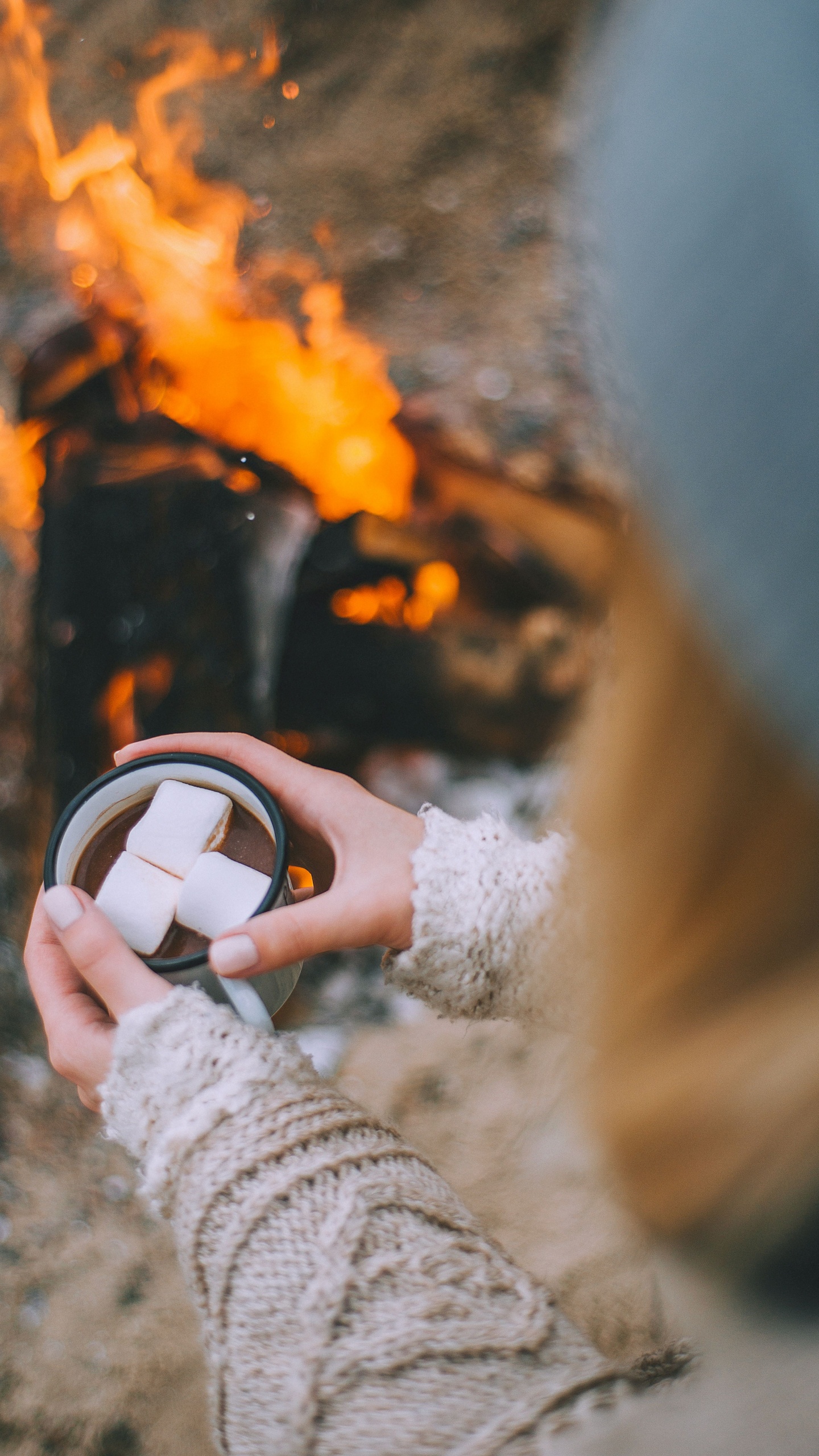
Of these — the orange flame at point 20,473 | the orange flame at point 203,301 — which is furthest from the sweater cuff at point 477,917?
the orange flame at point 20,473

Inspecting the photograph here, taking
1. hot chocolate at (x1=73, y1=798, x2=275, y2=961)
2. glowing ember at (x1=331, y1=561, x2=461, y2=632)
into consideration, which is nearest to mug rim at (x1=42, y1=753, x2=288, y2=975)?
hot chocolate at (x1=73, y1=798, x2=275, y2=961)

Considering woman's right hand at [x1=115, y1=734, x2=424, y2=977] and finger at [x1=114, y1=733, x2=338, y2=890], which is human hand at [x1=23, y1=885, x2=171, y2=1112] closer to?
woman's right hand at [x1=115, y1=734, x2=424, y2=977]

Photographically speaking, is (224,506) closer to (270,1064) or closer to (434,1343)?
(270,1064)

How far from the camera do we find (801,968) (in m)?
0.50

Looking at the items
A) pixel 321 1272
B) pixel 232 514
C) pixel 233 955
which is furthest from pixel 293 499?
pixel 321 1272

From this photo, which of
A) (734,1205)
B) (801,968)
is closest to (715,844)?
(801,968)

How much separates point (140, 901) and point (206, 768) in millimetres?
123

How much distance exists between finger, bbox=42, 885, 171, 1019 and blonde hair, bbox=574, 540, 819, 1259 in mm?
408

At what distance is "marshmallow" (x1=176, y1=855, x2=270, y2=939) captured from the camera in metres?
0.60

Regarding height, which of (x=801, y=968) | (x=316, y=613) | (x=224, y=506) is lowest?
(x=801, y=968)

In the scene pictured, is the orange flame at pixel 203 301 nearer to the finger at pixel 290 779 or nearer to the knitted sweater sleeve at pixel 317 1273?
the finger at pixel 290 779

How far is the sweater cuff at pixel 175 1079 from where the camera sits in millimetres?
544

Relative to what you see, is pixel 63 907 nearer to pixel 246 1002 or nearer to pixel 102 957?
pixel 102 957

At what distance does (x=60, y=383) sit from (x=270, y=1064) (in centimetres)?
111
